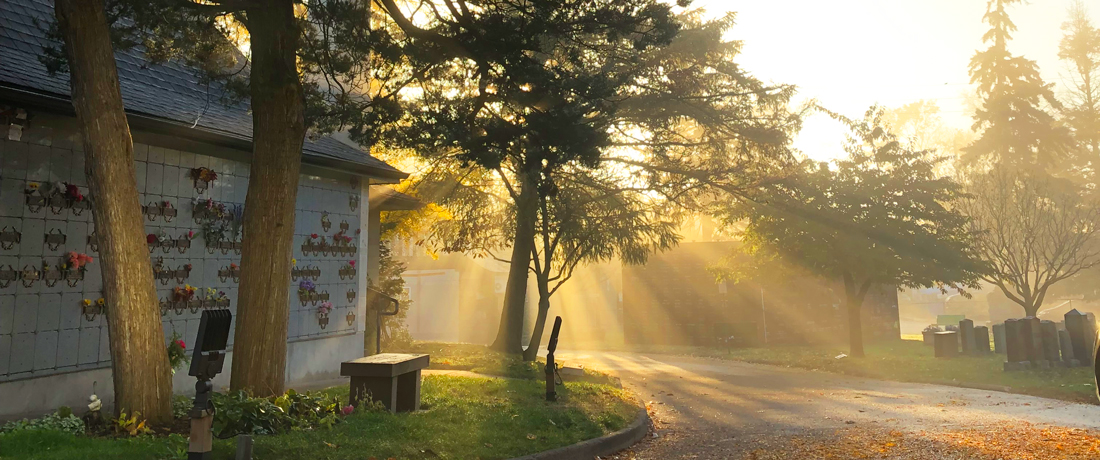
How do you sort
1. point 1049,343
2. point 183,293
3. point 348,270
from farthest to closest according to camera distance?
point 1049,343
point 348,270
point 183,293

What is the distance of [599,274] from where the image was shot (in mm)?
46156

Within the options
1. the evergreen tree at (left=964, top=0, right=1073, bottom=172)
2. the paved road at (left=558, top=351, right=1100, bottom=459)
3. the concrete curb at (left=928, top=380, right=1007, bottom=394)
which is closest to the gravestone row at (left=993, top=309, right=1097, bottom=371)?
the concrete curb at (left=928, top=380, right=1007, bottom=394)

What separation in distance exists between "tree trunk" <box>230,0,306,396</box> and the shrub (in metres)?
1.42

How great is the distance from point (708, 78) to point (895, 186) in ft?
25.5

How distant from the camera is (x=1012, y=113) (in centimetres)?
4275

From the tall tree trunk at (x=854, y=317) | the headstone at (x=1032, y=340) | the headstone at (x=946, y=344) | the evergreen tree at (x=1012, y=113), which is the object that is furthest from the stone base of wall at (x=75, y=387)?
the evergreen tree at (x=1012, y=113)

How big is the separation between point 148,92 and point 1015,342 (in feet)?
60.6

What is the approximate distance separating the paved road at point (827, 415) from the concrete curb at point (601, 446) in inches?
8.9

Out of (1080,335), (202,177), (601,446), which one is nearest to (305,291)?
(202,177)

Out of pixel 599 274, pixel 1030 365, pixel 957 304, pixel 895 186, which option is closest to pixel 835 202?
pixel 895 186

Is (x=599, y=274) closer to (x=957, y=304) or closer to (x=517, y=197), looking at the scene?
(x=517, y=197)

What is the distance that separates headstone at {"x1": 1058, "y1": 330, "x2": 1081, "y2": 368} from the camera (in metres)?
17.7

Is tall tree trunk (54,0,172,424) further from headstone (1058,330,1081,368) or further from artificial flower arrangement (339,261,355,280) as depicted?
headstone (1058,330,1081,368)

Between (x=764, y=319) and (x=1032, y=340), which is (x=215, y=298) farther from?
(x=764, y=319)
